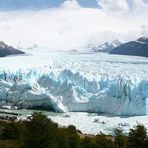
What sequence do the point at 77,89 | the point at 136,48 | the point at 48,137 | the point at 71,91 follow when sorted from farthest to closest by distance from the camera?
the point at 136,48
the point at 77,89
the point at 71,91
the point at 48,137

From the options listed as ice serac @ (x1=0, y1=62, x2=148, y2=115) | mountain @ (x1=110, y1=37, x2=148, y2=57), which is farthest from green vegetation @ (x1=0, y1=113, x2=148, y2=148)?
mountain @ (x1=110, y1=37, x2=148, y2=57)

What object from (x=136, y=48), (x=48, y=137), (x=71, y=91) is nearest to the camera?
(x=48, y=137)

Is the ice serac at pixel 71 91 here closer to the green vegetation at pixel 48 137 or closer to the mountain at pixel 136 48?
the green vegetation at pixel 48 137

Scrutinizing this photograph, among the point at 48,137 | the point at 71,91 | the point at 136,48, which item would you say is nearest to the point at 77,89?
the point at 71,91

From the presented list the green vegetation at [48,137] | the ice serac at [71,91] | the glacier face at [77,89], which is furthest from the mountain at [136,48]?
the green vegetation at [48,137]

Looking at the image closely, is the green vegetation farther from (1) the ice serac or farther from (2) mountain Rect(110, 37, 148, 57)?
(2) mountain Rect(110, 37, 148, 57)

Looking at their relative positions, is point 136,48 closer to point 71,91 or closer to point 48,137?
point 71,91
